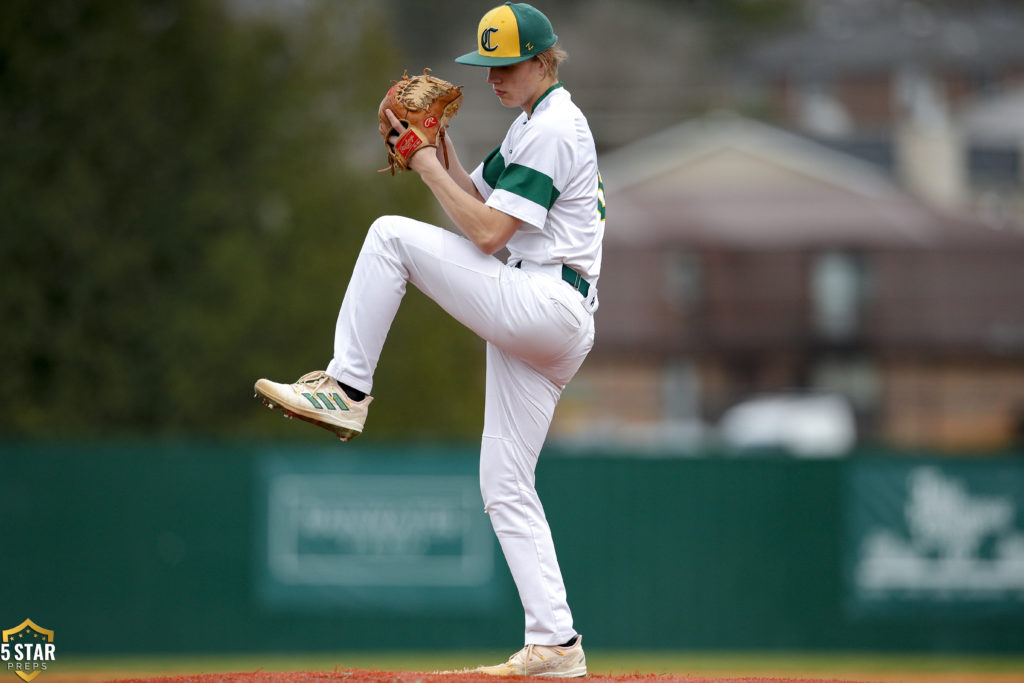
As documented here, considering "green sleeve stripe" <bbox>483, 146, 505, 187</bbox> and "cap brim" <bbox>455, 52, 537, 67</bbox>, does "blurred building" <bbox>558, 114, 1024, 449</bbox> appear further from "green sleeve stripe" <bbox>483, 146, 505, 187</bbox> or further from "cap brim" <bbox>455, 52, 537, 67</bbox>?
"cap brim" <bbox>455, 52, 537, 67</bbox>

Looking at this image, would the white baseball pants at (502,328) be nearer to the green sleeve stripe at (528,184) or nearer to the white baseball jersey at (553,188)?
the white baseball jersey at (553,188)

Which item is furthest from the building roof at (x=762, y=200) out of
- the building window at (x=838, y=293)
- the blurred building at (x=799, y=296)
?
the building window at (x=838, y=293)

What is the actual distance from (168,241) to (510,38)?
13157 mm

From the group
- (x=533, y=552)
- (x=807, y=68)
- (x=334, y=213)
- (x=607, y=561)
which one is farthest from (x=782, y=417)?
(x=807, y=68)

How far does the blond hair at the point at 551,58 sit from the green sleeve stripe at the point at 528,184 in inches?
18.3

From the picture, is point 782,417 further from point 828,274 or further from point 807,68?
point 807,68

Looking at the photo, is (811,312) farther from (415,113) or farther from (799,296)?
(415,113)

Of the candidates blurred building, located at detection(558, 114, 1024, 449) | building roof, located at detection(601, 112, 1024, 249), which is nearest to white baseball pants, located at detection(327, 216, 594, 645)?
blurred building, located at detection(558, 114, 1024, 449)

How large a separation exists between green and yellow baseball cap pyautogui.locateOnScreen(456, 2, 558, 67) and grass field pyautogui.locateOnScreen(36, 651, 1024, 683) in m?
7.98

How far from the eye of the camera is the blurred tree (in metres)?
16.9

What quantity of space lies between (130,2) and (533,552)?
14.0 meters

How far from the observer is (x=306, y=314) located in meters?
17.4

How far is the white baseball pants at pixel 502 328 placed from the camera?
5.45 metres

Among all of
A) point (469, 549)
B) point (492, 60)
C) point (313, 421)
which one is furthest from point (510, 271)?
point (469, 549)
